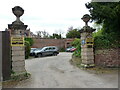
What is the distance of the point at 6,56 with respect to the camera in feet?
27.4

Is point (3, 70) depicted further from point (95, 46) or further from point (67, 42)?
point (67, 42)

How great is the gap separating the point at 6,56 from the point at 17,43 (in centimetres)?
92

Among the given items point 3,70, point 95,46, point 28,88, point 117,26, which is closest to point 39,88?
point 28,88

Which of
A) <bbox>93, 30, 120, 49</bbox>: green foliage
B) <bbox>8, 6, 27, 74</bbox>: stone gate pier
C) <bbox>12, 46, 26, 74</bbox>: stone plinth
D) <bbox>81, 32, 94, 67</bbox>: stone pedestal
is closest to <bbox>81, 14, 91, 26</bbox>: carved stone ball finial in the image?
<bbox>81, 32, 94, 67</bbox>: stone pedestal

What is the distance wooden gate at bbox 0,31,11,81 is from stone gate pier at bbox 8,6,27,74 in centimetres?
27

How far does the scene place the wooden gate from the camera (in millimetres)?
8234

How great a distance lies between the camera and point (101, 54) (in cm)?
1169

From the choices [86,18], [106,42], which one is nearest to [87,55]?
[106,42]

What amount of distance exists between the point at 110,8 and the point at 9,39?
6.63 metres

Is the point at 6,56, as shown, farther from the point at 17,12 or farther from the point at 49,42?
the point at 49,42

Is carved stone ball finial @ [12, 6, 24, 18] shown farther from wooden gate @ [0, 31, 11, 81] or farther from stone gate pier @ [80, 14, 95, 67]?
stone gate pier @ [80, 14, 95, 67]

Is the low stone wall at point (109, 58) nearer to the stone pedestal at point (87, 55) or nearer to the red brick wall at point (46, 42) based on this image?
the stone pedestal at point (87, 55)

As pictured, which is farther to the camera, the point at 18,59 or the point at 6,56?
the point at 18,59

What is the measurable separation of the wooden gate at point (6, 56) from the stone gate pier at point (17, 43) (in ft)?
0.88
